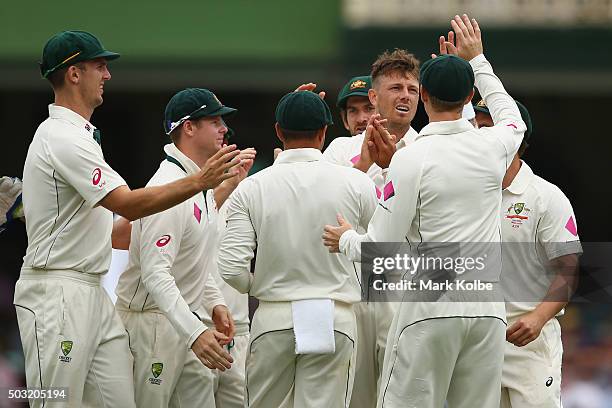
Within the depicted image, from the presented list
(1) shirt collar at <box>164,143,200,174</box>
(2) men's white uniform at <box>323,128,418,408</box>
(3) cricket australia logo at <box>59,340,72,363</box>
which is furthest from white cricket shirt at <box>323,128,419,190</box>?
(3) cricket australia logo at <box>59,340,72,363</box>

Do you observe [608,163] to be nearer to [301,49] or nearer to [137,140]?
[301,49]

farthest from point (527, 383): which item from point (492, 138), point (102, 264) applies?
point (102, 264)

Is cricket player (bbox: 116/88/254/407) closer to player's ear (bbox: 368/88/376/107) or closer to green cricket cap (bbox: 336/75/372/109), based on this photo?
player's ear (bbox: 368/88/376/107)

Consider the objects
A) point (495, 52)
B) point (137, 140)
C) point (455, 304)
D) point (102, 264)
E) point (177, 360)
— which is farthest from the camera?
point (137, 140)

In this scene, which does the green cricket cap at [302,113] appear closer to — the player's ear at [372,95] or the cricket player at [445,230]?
the cricket player at [445,230]

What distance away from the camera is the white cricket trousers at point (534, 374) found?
7078mm

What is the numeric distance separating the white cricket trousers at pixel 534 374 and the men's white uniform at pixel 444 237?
850mm

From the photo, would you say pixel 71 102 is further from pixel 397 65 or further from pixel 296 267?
pixel 397 65

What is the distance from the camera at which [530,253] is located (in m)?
7.26

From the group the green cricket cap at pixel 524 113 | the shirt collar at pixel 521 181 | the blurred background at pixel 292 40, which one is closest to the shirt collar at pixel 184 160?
the green cricket cap at pixel 524 113

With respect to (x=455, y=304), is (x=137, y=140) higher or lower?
higher

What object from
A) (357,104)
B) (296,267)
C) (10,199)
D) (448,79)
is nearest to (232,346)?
(296,267)

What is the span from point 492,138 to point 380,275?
113cm

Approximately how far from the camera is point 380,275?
7.03m
